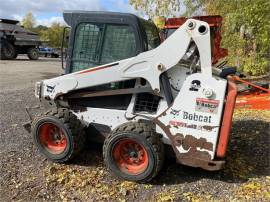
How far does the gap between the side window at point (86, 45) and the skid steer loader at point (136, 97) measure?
0.5 inches

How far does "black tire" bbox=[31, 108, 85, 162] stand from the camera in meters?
5.11

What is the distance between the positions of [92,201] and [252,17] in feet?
33.9

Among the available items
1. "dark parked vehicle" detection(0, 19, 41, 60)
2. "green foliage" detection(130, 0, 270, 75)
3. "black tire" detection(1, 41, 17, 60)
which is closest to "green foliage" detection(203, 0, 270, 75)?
"green foliage" detection(130, 0, 270, 75)

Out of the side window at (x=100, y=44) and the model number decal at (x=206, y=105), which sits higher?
the side window at (x=100, y=44)

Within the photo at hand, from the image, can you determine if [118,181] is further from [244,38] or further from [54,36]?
[54,36]

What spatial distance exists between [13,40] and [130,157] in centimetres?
1828

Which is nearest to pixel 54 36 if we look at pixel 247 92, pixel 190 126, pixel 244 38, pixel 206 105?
pixel 244 38

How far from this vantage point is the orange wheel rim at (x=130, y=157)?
479 centimetres

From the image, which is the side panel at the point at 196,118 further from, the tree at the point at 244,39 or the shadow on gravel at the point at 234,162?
the tree at the point at 244,39

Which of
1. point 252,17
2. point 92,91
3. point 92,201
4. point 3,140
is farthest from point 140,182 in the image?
point 252,17

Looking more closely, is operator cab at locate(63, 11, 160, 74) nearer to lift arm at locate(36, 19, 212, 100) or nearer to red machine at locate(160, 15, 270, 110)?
lift arm at locate(36, 19, 212, 100)

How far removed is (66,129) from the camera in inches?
201

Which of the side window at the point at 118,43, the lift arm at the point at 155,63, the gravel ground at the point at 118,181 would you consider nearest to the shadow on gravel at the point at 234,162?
the gravel ground at the point at 118,181

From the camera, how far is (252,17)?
12.9 metres
